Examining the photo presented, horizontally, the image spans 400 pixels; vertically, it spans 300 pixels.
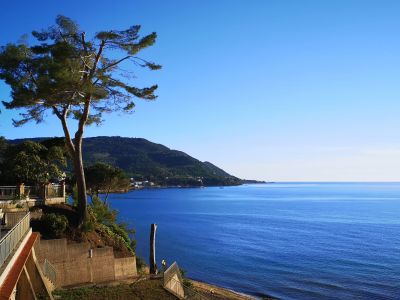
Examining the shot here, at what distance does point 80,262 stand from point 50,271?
6.08 ft

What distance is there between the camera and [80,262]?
2119cm

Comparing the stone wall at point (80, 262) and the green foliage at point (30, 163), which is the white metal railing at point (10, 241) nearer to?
the stone wall at point (80, 262)

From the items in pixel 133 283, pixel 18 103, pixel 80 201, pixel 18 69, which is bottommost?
pixel 133 283

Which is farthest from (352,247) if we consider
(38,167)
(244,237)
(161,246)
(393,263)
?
(38,167)

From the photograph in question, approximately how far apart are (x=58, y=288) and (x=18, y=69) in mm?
12234

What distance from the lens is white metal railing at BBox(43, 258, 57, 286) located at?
1914cm

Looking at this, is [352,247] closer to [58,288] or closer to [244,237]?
[244,237]

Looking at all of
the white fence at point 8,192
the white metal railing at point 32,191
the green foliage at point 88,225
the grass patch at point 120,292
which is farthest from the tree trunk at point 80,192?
the grass patch at point 120,292

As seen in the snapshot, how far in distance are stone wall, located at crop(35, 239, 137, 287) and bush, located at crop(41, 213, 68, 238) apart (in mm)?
1740

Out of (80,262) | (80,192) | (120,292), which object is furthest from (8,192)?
(120,292)

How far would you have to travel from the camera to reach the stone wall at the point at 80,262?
20094mm

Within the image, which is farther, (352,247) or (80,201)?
(352,247)

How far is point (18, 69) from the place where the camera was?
947 inches

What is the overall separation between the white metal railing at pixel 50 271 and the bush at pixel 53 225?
2802 millimetres
